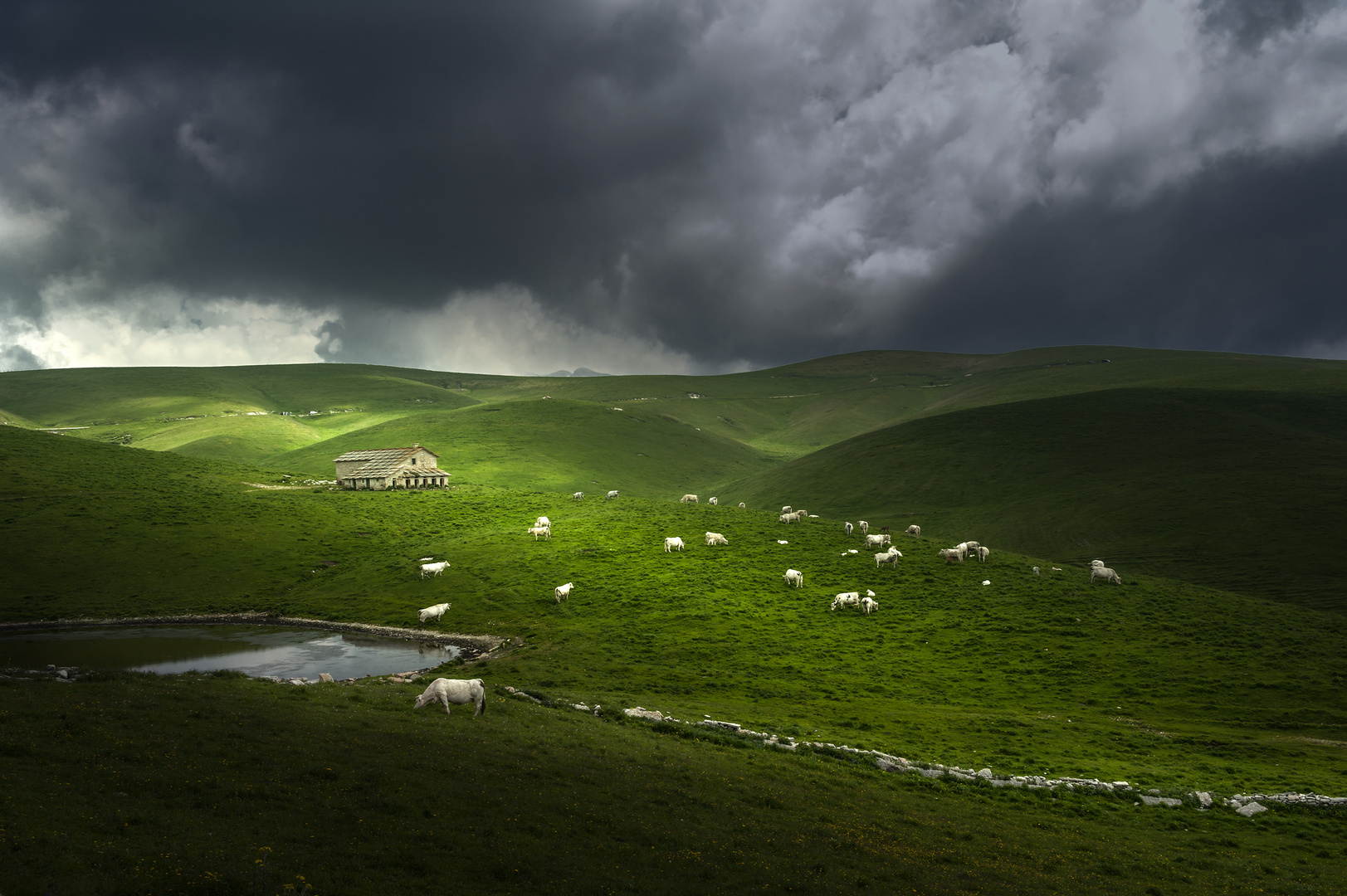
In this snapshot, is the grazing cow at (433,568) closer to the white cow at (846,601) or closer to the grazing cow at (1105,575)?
the white cow at (846,601)

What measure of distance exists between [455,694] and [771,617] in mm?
26823

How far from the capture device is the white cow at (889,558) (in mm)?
57906

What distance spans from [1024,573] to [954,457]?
229 feet

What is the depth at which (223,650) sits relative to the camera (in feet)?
139

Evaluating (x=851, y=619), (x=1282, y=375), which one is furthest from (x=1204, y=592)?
(x=1282, y=375)

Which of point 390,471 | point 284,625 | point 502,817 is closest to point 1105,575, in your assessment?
point 502,817

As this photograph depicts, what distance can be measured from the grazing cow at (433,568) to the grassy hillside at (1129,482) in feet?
215

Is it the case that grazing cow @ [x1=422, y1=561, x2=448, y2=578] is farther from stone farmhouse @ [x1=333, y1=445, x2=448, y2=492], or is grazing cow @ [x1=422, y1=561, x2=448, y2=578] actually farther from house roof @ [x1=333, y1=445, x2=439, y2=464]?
house roof @ [x1=333, y1=445, x2=439, y2=464]

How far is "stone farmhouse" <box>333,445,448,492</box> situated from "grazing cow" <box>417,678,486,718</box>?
7670cm

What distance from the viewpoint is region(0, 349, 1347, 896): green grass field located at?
14438 millimetres

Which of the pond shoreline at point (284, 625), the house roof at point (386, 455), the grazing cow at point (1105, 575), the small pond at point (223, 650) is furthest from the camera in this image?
the house roof at point (386, 455)

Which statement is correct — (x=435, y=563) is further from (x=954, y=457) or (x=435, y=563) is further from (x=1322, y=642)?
(x=954, y=457)

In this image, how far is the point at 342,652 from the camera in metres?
42.1

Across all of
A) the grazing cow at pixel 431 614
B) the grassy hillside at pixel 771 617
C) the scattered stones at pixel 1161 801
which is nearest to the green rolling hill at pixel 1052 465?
the grassy hillside at pixel 771 617
